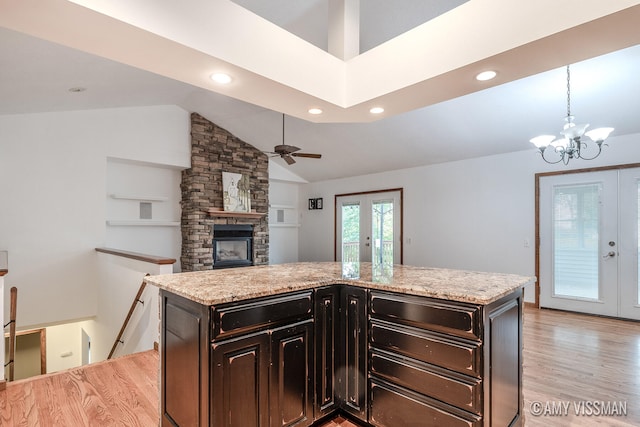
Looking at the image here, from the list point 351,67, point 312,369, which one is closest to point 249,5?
point 351,67

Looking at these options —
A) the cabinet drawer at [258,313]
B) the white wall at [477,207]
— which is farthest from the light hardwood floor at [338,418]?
the white wall at [477,207]

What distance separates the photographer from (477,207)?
5.73 metres

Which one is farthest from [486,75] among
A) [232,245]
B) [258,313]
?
[232,245]

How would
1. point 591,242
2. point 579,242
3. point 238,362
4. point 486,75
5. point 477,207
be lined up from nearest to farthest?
point 238,362, point 486,75, point 591,242, point 579,242, point 477,207

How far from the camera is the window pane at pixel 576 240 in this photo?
4.71 meters

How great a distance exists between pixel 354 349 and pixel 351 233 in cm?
547

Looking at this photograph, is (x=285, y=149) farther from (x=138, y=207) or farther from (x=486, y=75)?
(x=138, y=207)

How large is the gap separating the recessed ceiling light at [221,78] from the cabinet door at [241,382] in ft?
4.71

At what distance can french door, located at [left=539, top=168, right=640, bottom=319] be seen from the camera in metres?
4.44

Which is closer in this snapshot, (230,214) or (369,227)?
(230,214)

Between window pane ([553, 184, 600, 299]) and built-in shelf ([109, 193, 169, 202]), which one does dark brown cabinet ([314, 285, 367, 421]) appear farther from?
built-in shelf ([109, 193, 169, 202])

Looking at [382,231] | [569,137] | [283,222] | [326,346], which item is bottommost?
[326,346]

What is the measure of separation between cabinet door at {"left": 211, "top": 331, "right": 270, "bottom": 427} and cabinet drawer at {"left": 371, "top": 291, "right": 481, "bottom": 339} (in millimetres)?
693

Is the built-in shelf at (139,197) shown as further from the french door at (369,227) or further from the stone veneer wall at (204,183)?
the french door at (369,227)
